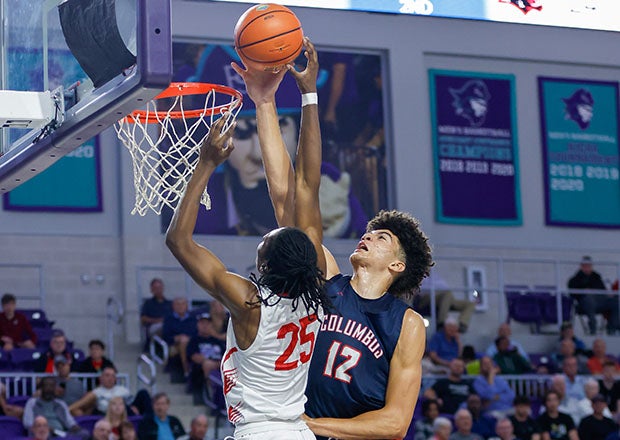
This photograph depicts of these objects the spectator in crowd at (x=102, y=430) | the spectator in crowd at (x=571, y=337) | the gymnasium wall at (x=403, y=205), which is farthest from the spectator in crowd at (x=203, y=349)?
the spectator in crowd at (x=571, y=337)

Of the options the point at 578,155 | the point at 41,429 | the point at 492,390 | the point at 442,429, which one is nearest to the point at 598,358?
the point at 492,390

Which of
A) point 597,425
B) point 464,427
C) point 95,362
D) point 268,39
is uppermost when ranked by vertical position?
point 268,39

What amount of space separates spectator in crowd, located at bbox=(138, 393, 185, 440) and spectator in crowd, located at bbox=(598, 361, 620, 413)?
15.3 feet

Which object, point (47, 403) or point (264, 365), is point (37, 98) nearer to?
point (264, 365)

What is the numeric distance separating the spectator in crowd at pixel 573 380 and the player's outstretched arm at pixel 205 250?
8967 millimetres

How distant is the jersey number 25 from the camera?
13.6 ft

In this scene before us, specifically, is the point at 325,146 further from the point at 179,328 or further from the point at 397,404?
the point at 397,404

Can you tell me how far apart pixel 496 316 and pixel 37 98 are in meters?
10.9

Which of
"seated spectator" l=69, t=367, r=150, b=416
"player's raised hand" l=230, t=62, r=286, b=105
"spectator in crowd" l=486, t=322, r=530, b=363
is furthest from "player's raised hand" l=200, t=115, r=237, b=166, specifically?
"spectator in crowd" l=486, t=322, r=530, b=363

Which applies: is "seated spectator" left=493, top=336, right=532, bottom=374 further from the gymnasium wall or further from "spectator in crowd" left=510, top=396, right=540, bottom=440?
"spectator in crowd" left=510, top=396, right=540, bottom=440

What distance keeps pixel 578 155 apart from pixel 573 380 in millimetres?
3966

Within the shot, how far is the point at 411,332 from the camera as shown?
476 centimetres

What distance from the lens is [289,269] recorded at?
4.11 m

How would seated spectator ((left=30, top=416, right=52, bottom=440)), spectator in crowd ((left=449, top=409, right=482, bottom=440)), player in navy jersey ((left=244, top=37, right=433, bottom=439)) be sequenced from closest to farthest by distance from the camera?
player in navy jersey ((left=244, top=37, right=433, bottom=439))
seated spectator ((left=30, top=416, right=52, bottom=440))
spectator in crowd ((left=449, top=409, right=482, bottom=440))
